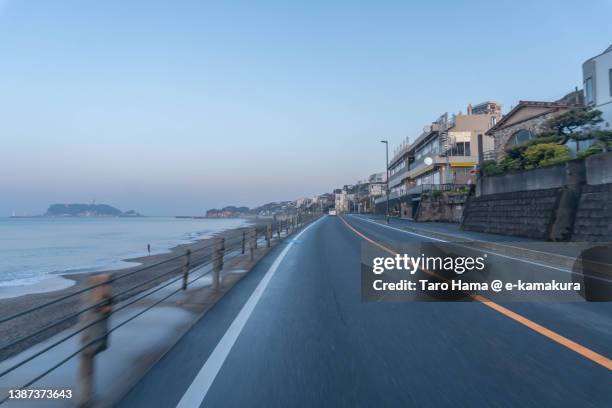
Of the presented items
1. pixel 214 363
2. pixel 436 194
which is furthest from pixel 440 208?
pixel 214 363

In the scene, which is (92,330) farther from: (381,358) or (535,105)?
(535,105)

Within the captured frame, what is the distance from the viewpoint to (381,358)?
15.5 feet

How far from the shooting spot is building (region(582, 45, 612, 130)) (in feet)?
88.9

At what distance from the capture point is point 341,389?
12.9ft

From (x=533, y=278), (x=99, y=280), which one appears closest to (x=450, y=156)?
(x=533, y=278)

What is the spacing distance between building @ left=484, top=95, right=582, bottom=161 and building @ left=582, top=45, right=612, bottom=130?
439cm

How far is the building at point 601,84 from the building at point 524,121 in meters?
4.39

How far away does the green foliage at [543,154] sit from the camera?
22.8 m

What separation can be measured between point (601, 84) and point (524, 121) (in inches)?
370

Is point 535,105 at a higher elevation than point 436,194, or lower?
higher

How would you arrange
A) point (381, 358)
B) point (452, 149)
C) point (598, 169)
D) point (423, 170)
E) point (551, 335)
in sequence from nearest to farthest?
point (381, 358) → point (551, 335) → point (598, 169) → point (452, 149) → point (423, 170)

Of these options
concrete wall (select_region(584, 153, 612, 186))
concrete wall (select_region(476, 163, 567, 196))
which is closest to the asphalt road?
concrete wall (select_region(584, 153, 612, 186))

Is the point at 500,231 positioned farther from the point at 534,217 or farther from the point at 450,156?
the point at 450,156

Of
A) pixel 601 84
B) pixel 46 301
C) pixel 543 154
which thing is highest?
pixel 601 84
